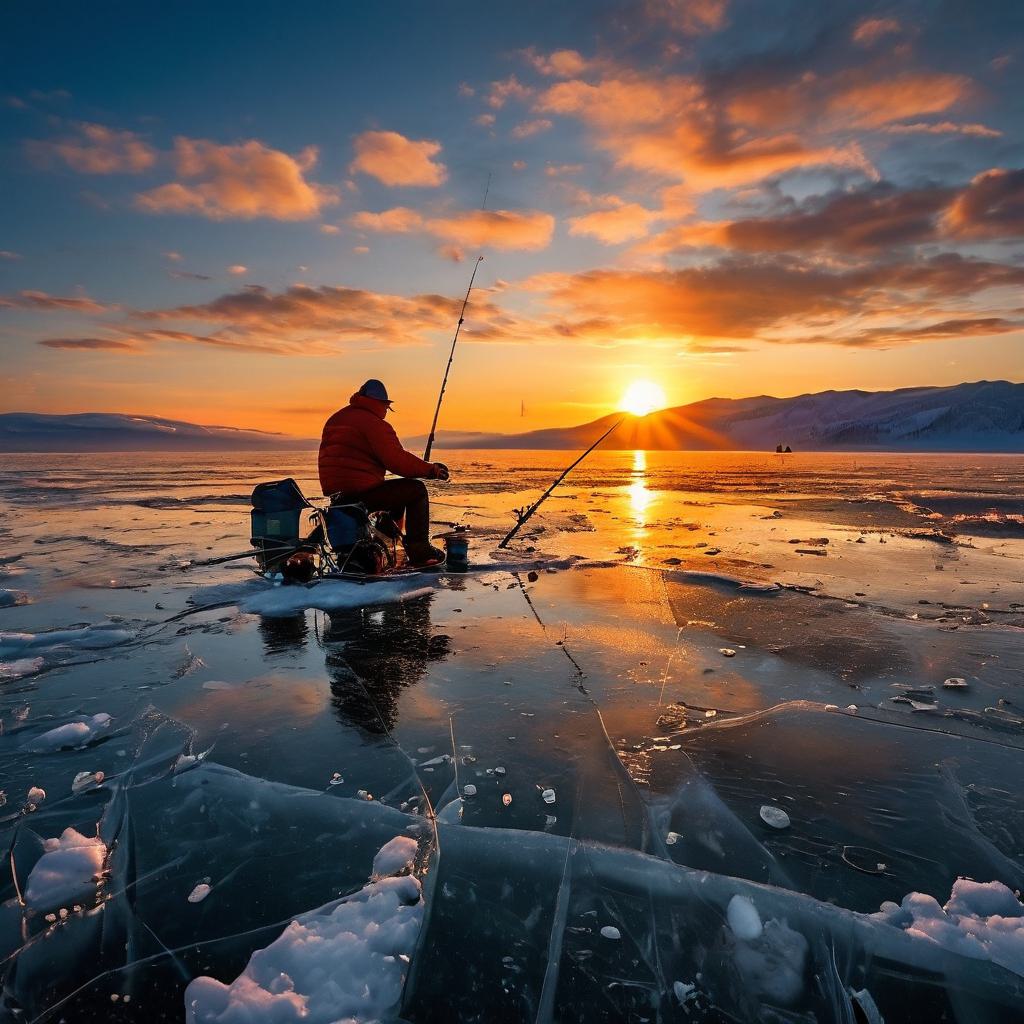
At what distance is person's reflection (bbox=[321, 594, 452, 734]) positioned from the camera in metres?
3.94

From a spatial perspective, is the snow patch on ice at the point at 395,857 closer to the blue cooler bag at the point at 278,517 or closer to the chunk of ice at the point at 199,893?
the chunk of ice at the point at 199,893

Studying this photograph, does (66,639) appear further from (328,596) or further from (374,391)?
(374,391)

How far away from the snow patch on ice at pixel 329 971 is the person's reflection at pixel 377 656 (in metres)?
1.49

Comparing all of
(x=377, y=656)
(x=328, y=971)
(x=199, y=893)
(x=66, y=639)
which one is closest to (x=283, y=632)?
(x=377, y=656)

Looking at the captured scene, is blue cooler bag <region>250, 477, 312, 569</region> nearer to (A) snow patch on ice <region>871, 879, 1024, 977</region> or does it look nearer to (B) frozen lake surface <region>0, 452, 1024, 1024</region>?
(B) frozen lake surface <region>0, 452, 1024, 1024</region>

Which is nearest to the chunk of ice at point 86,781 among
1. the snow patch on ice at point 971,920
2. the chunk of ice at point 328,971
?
the chunk of ice at point 328,971

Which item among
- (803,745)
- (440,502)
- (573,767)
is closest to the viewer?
(573,767)

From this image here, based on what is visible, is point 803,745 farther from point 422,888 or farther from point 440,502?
point 440,502

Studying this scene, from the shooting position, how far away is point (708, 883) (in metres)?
2.32

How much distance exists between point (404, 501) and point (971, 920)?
6.78 meters

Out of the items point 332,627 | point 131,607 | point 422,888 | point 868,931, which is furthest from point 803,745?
point 131,607

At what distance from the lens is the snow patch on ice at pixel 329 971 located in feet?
5.81

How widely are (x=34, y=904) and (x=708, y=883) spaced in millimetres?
2611

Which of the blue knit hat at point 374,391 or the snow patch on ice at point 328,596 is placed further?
the blue knit hat at point 374,391
